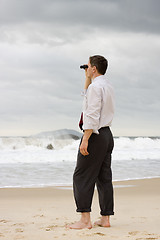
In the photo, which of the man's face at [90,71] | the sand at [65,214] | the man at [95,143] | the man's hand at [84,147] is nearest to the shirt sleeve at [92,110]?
the man at [95,143]

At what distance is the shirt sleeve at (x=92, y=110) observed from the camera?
325cm

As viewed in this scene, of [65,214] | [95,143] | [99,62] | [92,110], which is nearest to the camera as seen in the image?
[92,110]

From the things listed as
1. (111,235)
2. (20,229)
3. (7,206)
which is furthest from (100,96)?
(7,206)

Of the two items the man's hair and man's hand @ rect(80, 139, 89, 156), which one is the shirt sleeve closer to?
man's hand @ rect(80, 139, 89, 156)

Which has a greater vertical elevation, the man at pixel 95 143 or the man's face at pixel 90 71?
the man's face at pixel 90 71

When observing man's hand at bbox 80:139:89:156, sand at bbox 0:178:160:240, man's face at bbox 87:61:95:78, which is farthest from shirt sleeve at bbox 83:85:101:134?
sand at bbox 0:178:160:240

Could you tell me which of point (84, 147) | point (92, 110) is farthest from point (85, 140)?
point (92, 110)

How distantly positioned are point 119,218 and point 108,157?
1.23 metres

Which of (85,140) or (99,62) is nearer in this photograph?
(85,140)

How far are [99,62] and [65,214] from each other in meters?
2.20

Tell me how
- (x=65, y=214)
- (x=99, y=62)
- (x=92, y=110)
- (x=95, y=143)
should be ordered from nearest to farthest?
(x=92, y=110) < (x=95, y=143) < (x=99, y=62) < (x=65, y=214)

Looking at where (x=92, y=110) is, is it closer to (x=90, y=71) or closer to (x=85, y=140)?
(x=85, y=140)

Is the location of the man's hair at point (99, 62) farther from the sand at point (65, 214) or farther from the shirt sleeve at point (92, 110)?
the sand at point (65, 214)

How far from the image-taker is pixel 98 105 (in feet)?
10.8
